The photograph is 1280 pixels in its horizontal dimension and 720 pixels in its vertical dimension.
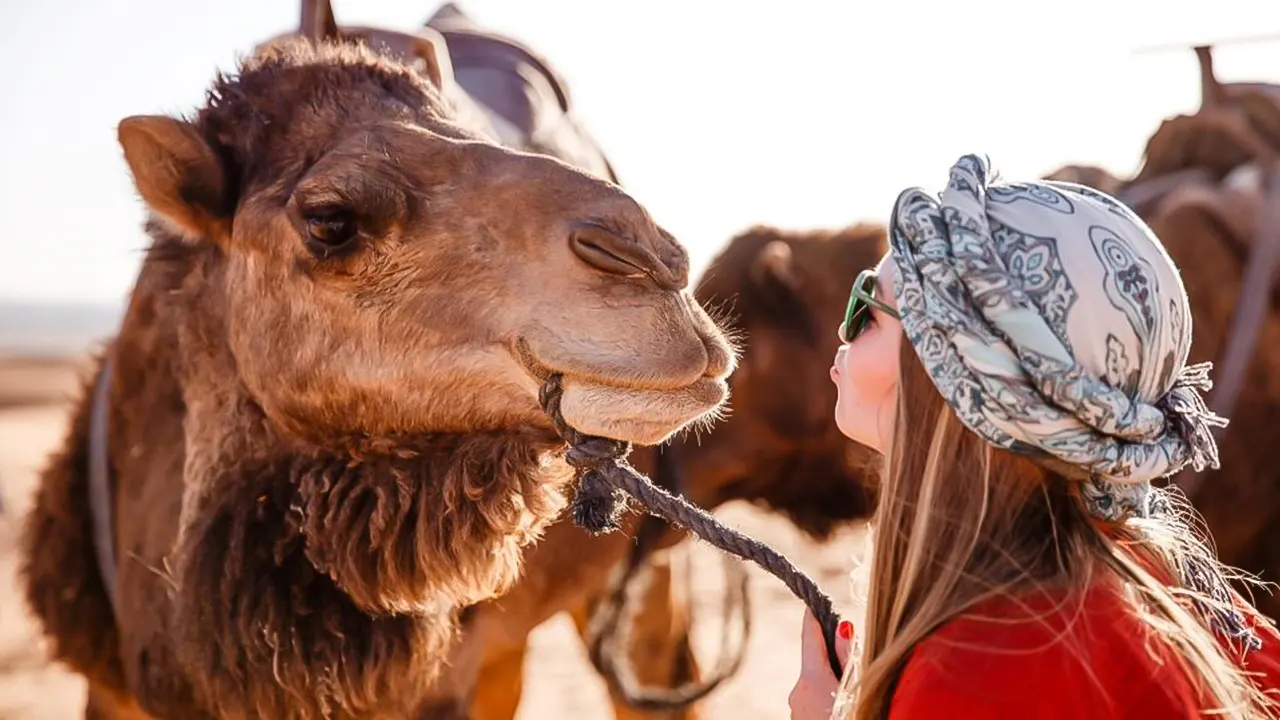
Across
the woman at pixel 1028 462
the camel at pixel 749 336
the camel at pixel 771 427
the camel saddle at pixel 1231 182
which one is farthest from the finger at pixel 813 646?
the camel saddle at pixel 1231 182

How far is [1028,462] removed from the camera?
4.84 ft

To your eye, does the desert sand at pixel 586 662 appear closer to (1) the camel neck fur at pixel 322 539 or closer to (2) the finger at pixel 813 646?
(1) the camel neck fur at pixel 322 539

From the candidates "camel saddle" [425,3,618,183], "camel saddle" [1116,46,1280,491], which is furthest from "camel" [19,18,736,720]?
"camel saddle" [1116,46,1280,491]

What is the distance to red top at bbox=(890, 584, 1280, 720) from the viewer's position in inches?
50.7

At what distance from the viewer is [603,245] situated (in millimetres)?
1894

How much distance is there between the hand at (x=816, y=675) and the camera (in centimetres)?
166

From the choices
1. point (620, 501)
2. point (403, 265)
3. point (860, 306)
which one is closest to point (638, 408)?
point (620, 501)

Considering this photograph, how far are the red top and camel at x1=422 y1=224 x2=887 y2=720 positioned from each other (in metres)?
2.99

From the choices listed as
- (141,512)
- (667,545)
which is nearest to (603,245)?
(141,512)

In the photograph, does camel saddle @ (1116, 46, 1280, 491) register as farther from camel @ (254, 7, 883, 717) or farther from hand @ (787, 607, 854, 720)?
hand @ (787, 607, 854, 720)

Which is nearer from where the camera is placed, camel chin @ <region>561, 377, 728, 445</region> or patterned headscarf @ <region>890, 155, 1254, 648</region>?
patterned headscarf @ <region>890, 155, 1254, 648</region>

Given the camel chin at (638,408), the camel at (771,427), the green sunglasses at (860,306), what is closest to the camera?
the green sunglasses at (860,306)

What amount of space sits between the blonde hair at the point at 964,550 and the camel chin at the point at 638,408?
0.36 meters

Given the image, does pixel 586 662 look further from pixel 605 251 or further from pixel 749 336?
pixel 605 251
